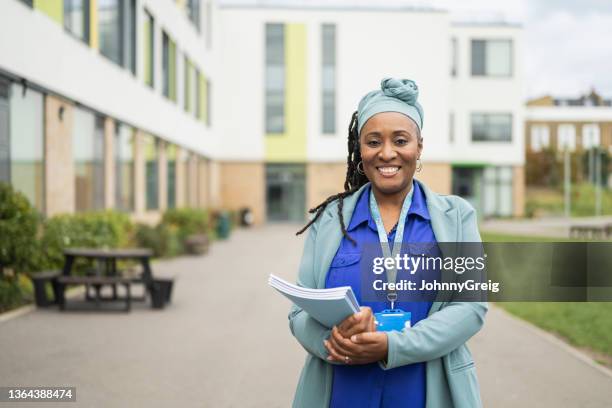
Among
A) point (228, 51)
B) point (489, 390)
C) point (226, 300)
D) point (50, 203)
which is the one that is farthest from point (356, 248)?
point (228, 51)

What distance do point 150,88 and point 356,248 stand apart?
850 inches

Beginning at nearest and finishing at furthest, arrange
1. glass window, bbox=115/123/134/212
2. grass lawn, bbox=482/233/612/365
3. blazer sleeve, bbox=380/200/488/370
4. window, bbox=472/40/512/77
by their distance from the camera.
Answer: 1. blazer sleeve, bbox=380/200/488/370
2. grass lawn, bbox=482/233/612/365
3. glass window, bbox=115/123/134/212
4. window, bbox=472/40/512/77

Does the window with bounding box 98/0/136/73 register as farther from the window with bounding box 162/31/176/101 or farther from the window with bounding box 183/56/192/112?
the window with bounding box 183/56/192/112

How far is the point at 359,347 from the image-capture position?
2.41 meters

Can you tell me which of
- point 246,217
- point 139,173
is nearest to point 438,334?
point 139,173

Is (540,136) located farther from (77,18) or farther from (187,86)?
(77,18)

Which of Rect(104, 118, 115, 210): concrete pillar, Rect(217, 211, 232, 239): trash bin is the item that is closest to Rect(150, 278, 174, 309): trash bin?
Rect(104, 118, 115, 210): concrete pillar

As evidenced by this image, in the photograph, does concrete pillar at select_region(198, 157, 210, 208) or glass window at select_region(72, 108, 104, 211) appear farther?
concrete pillar at select_region(198, 157, 210, 208)

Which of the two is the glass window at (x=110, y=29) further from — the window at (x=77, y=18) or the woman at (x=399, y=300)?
the woman at (x=399, y=300)

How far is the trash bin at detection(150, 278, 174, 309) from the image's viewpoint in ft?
35.5

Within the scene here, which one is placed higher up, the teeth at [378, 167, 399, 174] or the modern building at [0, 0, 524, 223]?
the modern building at [0, 0, 524, 223]

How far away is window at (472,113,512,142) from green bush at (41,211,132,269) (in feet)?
118

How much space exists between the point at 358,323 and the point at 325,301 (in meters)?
0.15

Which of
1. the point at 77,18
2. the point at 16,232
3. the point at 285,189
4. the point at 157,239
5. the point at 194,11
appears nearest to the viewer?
the point at 16,232
